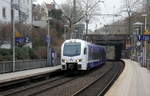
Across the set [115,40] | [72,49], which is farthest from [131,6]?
[72,49]

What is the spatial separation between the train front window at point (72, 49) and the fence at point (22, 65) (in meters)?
4.21

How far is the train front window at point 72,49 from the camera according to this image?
35312 mm

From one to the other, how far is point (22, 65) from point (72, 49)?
5018 millimetres

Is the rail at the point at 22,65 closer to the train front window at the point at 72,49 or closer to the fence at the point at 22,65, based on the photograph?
the fence at the point at 22,65

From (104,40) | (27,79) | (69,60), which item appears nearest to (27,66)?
(69,60)

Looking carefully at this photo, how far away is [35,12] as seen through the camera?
4348 inches

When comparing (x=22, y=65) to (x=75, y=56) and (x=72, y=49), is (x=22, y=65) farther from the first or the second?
(x=75, y=56)

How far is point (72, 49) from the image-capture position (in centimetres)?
3559

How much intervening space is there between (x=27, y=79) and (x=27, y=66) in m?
11.2

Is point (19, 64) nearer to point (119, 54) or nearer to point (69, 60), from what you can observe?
point (69, 60)

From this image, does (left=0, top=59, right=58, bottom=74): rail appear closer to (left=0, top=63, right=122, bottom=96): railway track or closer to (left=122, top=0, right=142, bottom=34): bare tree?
(left=0, top=63, right=122, bottom=96): railway track

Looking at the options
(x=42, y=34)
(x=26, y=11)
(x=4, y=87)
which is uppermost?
(x=26, y=11)

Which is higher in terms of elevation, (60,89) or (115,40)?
(115,40)

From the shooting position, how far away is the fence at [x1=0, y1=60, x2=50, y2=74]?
32.3 meters
